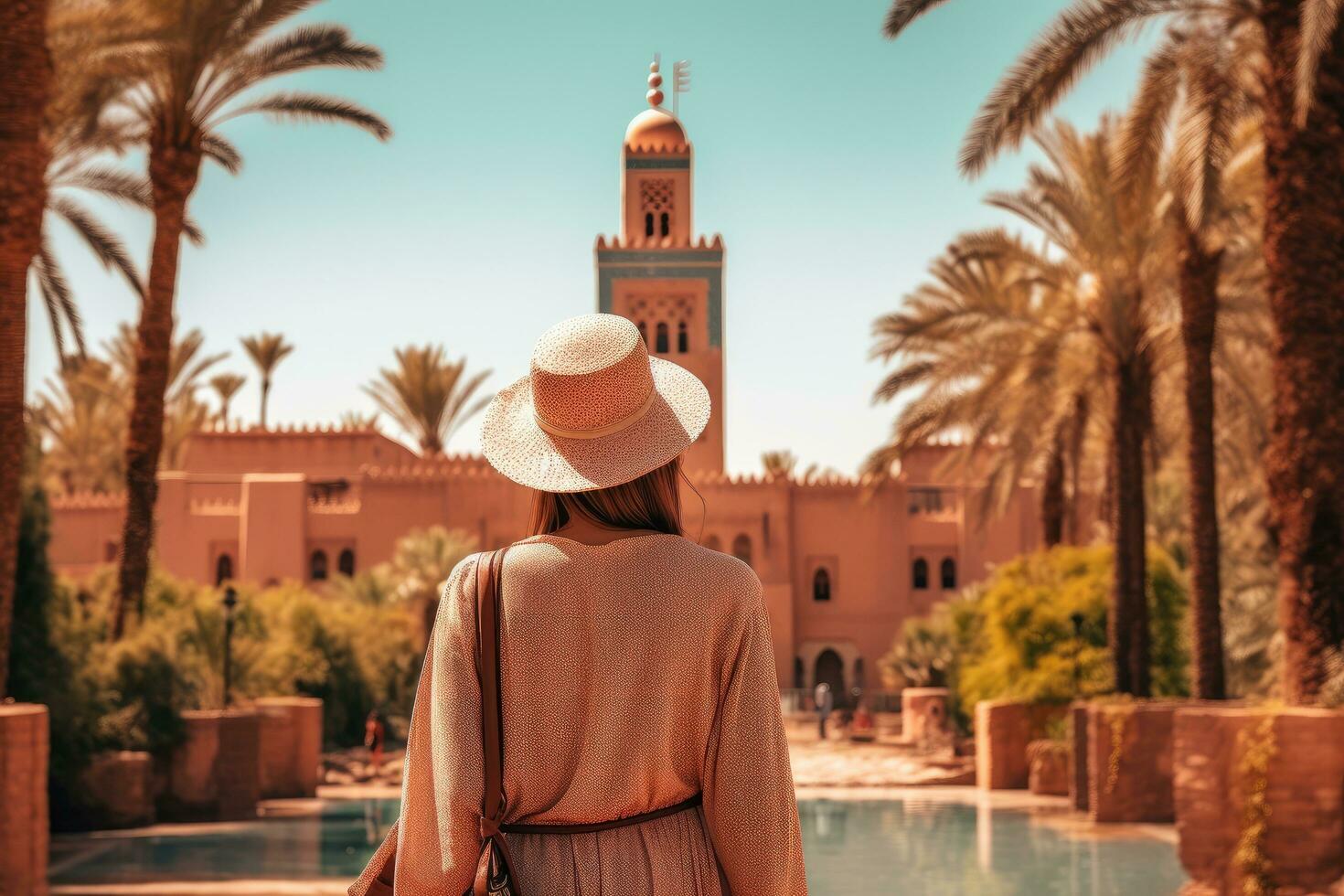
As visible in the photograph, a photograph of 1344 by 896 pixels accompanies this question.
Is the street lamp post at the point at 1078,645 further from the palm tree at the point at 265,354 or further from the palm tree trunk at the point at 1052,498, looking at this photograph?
the palm tree at the point at 265,354

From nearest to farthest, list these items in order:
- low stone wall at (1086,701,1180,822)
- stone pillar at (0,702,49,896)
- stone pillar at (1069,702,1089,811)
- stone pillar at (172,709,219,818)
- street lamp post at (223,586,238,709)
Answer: stone pillar at (0,702,49,896)
low stone wall at (1086,701,1180,822)
stone pillar at (172,709,219,818)
stone pillar at (1069,702,1089,811)
street lamp post at (223,586,238,709)

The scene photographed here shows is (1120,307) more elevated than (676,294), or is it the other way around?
(676,294)

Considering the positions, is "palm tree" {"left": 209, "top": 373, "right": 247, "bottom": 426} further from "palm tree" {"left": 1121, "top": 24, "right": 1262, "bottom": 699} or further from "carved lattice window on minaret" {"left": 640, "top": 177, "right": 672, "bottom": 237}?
"palm tree" {"left": 1121, "top": 24, "right": 1262, "bottom": 699}

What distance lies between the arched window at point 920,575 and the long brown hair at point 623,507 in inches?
1659

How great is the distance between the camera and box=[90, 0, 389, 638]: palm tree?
1734 cm

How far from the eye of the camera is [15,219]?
12625 mm

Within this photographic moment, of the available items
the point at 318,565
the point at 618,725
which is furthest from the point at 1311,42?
the point at 318,565

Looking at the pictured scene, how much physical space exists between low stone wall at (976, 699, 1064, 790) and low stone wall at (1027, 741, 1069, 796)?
0.69 m

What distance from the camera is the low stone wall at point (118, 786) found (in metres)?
17.8

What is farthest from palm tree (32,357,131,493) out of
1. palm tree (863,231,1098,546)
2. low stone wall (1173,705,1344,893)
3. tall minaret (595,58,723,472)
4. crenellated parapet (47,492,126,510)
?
low stone wall (1173,705,1344,893)

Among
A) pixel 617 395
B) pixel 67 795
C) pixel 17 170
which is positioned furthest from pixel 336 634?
pixel 617 395

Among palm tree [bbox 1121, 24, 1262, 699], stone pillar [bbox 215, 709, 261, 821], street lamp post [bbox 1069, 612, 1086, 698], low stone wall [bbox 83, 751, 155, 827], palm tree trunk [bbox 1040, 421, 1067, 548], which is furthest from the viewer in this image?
palm tree trunk [bbox 1040, 421, 1067, 548]

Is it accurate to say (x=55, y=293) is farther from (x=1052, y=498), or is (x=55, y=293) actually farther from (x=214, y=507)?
(x=214, y=507)

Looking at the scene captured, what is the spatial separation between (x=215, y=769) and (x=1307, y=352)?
1258 centimetres
